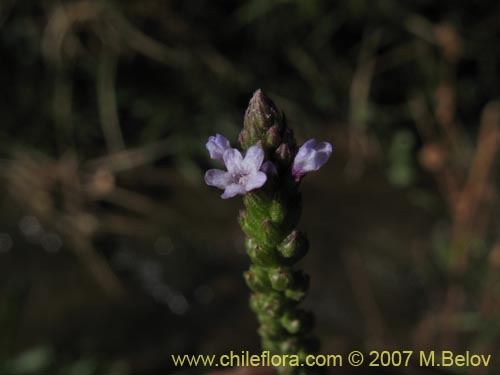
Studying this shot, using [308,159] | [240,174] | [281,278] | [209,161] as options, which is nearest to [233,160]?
[240,174]

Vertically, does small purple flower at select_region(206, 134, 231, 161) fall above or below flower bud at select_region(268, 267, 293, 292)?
above

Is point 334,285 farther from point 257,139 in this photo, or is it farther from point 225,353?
point 257,139

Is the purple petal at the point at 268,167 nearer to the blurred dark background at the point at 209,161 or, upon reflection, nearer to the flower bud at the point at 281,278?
the flower bud at the point at 281,278

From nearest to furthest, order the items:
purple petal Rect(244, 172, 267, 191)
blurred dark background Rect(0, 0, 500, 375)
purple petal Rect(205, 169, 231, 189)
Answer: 1. purple petal Rect(244, 172, 267, 191)
2. purple petal Rect(205, 169, 231, 189)
3. blurred dark background Rect(0, 0, 500, 375)

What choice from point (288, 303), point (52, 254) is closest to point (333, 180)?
point (52, 254)

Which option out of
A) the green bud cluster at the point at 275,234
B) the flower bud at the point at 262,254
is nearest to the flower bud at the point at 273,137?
the green bud cluster at the point at 275,234

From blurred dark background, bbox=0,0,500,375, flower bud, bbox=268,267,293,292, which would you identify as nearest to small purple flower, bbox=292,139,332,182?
flower bud, bbox=268,267,293,292

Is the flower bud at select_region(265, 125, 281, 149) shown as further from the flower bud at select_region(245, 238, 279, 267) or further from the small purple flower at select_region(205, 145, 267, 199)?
the flower bud at select_region(245, 238, 279, 267)
